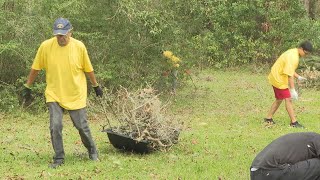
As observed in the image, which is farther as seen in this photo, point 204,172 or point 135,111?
point 135,111

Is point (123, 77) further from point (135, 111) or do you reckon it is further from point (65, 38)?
point (65, 38)

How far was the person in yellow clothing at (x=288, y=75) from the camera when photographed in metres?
10.1

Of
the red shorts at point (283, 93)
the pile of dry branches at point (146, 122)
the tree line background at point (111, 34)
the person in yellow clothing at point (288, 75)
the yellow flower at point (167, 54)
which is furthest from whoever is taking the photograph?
the yellow flower at point (167, 54)

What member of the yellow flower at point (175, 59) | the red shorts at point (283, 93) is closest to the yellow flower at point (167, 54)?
the yellow flower at point (175, 59)

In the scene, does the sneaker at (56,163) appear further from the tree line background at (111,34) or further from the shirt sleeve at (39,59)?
the tree line background at (111,34)

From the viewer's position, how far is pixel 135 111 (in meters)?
7.97

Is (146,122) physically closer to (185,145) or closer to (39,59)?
(185,145)

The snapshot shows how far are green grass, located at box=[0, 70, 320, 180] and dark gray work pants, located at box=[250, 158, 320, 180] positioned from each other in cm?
121

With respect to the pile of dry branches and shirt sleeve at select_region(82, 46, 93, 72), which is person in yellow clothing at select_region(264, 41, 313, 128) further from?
shirt sleeve at select_region(82, 46, 93, 72)

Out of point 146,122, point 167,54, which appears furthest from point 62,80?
point 167,54

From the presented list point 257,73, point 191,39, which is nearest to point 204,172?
point 191,39

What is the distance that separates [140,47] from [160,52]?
530mm

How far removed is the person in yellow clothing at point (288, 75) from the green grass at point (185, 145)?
48cm

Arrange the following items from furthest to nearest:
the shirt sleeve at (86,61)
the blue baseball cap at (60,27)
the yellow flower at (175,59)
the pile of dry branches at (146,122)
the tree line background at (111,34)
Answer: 1. the yellow flower at (175,59)
2. the tree line background at (111,34)
3. the pile of dry branches at (146,122)
4. the shirt sleeve at (86,61)
5. the blue baseball cap at (60,27)
